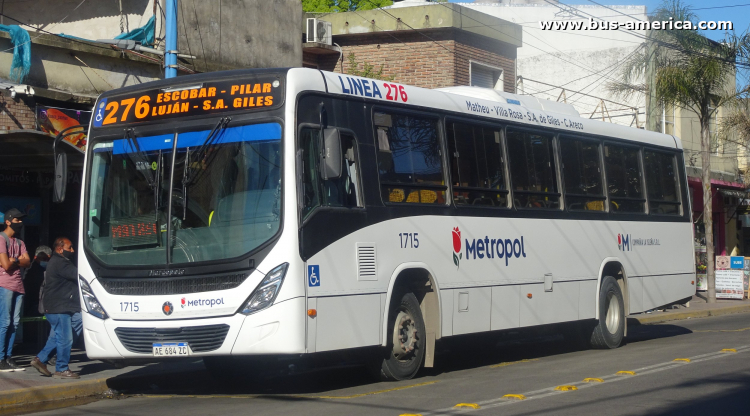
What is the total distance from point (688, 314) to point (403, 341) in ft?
47.4

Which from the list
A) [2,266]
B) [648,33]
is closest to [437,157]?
[2,266]

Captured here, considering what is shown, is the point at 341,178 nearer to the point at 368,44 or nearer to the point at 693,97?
the point at 368,44

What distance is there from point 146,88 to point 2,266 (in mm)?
3110

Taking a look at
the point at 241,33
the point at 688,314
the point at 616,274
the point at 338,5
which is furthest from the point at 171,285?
the point at 338,5

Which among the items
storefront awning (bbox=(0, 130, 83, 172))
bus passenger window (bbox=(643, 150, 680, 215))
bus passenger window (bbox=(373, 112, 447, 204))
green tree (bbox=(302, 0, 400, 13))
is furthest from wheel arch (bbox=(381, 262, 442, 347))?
A: green tree (bbox=(302, 0, 400, 13))

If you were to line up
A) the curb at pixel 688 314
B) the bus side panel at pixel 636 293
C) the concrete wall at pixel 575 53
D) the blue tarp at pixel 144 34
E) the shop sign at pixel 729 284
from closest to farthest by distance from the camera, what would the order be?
the bus side panel at pixel 636 293, the blue tarp at pixel 144 34, the curb at pixel 688 314, the shop sign at pixel 729 284, the concrete wall at pixel 575 53

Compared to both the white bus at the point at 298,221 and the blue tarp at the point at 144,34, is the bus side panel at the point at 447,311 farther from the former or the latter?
the blue tarp at the point at 144,34

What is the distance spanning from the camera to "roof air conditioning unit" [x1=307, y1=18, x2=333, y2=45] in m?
23.9

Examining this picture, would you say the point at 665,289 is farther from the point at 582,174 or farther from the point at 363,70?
the point at 363,70

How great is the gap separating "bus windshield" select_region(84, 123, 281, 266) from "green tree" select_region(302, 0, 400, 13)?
3125 centimetres

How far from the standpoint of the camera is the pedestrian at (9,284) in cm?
1089

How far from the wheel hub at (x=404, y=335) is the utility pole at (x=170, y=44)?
5536mm

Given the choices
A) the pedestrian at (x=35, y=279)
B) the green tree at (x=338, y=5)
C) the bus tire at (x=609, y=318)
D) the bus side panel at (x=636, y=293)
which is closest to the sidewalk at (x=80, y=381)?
the pedestrian at (x=35, y=279)

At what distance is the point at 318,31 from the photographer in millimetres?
24047
